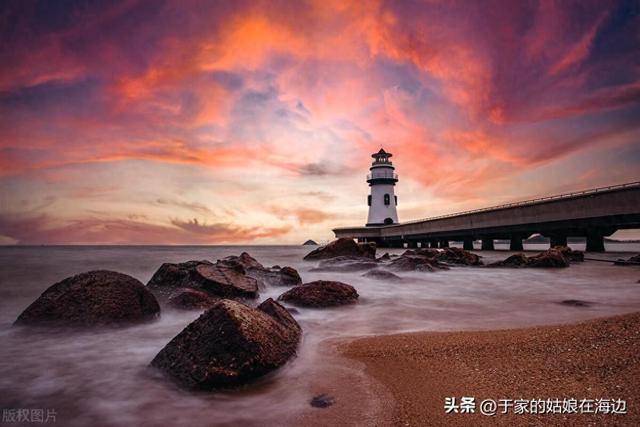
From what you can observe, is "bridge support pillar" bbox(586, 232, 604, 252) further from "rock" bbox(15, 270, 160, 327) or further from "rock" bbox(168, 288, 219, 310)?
"rock" bbox(15, 270, 160, 327)

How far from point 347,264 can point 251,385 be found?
37.3 ft

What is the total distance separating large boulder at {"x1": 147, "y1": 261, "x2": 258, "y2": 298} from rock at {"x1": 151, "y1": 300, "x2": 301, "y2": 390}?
3.26 m

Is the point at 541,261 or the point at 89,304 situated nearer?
the point at 89,304

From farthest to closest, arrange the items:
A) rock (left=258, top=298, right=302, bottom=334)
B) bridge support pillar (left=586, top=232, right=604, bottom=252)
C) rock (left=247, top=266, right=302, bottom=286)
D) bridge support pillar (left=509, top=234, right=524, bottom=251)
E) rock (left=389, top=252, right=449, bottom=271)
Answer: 1. bridge support pillar (left=509, top=234, right=524, bottom=251)
2. bridge support pillar (left=586, top=232, right=604, bottom=252)
3. rock (left=389, top=252, right=449, bottom=271)
4. rock (left=247, top=266, right=302, bottom=286)
5. rock (left=258, top=298, right=302, bottom=334)

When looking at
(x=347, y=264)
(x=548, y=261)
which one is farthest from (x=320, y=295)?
(x=548, y=261)

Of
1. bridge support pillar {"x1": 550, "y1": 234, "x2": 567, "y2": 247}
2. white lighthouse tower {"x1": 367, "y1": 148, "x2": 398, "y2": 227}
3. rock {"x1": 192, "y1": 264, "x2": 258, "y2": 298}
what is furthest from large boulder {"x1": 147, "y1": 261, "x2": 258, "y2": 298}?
white lighthouse tower {"x1": 367, "y1": 148, "x2": 398, "y2": 227}

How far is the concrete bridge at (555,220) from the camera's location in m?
16.1

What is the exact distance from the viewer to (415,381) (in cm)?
281

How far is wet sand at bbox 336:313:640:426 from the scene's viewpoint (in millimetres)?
2229

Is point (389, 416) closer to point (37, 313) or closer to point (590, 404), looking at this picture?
point (590, 404)

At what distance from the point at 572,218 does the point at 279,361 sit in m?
20.1

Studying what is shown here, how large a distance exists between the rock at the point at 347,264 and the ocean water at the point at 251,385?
4125 mm

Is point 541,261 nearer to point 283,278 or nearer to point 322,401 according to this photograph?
point 283,278

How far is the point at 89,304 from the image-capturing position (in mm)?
4957
